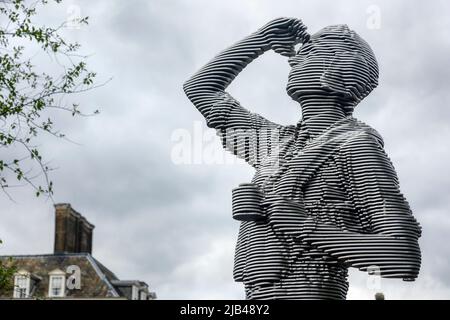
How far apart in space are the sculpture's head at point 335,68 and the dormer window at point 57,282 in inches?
954

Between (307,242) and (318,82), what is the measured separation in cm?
259

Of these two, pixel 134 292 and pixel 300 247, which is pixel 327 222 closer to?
pixel 300 247

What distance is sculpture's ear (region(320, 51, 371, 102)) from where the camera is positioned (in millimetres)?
13273

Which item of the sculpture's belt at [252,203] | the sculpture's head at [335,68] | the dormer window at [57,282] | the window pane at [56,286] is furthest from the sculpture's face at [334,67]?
the dormer window at [57,282]

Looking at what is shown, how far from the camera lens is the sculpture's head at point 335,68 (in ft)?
43.7

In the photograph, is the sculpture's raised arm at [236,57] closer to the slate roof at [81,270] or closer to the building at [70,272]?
the building at [70,272]

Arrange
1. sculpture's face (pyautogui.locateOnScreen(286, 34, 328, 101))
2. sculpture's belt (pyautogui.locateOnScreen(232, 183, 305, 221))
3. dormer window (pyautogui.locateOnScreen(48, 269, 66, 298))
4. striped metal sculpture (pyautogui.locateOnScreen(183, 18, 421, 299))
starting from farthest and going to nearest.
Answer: dormer window (pyautogui.locateOnScreen(48, 269, 66, 298)) < sculpture's face (pyautogui.locateOnScreen(286, 34, 328, 101)) < sculpture's belt (pyautogui.locateOnScreen(232, 183, 305, 221)) < striped metal sculpture (pyautogui.locateOnScreen(183, 18, 421, 299))

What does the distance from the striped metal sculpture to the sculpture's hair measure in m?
0.02

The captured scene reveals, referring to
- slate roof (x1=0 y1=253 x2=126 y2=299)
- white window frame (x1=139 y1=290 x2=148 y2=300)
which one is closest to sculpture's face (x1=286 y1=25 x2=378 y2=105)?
slate roof (x1=0 y1=253 x2=126 y2=299)

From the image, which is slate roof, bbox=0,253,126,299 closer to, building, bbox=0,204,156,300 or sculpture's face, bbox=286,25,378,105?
building, bbox=0,204,156,300

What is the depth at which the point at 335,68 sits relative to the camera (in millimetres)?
13320

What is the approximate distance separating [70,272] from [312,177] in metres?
24.2
